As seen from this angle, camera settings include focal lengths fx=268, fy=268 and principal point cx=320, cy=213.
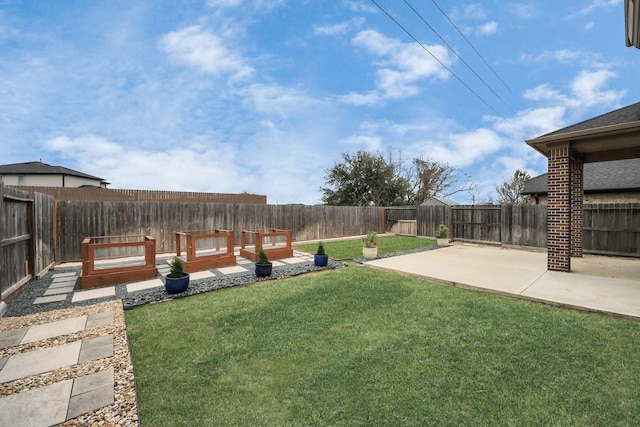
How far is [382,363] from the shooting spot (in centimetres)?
245

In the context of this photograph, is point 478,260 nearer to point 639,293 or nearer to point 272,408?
point 639,293

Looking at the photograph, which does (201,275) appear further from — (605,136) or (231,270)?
(605,136)

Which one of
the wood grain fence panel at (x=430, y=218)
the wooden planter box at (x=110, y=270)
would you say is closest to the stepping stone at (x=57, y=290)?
the wooden planter box at (x=110, y=270)

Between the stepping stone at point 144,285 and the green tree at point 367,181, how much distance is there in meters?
20.8

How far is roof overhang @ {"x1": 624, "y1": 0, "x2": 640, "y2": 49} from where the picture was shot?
158 inches

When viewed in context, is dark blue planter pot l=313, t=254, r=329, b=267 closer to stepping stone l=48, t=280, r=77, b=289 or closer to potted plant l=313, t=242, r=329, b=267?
potted plant l=313, t=242, r=329, b=267

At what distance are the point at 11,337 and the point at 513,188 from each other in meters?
30.1

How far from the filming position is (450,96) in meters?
12.0

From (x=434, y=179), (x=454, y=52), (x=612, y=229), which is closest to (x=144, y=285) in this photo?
(x=454, y=52)

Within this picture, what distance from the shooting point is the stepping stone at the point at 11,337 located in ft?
9.57

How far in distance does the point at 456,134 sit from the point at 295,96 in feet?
44.2

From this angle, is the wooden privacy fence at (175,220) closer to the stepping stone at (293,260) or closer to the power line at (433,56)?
the stepping stone at (293,260)

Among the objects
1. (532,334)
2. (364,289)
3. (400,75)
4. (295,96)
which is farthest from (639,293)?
(295,96)

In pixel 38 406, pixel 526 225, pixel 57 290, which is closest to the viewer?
pixel 38 406
